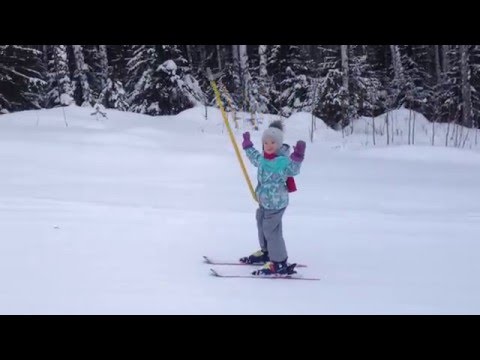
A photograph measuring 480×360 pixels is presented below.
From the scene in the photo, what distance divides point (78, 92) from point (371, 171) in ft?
52.7

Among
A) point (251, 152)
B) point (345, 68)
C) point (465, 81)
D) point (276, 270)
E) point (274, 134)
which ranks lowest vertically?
point (276, 270)

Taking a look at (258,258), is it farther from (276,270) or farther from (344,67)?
(344,67)

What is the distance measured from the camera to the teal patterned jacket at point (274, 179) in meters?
4.53

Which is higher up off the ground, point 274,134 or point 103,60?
point 103,60

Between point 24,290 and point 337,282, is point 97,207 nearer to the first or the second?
point 24,290

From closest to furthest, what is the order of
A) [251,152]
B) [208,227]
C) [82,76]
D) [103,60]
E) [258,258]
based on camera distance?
[251,152], [258,258], [208,227], [82,76], [103,60]

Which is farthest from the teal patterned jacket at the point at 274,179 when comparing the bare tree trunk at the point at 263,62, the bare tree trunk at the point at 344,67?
the bare tree trunk at the point at 263,62

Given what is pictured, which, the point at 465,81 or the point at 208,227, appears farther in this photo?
the point at 465,81

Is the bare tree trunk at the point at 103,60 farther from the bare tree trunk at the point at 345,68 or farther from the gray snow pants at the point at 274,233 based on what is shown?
the gray snow pants at the point at 274,233

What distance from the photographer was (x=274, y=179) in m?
4.57

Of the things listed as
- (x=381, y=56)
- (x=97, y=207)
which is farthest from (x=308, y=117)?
(x=381, y=56)

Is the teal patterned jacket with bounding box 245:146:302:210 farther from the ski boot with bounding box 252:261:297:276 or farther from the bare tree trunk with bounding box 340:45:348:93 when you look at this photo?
the bare tree trunk with bounding box 340:45:348:93

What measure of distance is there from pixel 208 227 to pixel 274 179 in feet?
5.69

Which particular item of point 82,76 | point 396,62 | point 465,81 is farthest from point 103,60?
point 465,81
